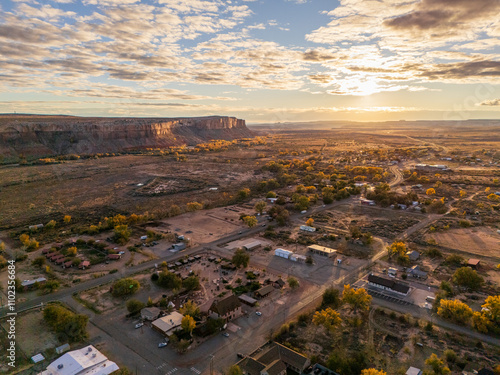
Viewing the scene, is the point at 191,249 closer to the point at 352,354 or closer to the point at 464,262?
the point at 352,354

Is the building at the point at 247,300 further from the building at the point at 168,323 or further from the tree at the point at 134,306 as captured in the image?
the tree at the point at 134,306

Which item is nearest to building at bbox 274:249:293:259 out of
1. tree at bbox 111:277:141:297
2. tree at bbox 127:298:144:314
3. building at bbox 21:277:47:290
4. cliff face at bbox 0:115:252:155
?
tree at bbox 111:277:141:297

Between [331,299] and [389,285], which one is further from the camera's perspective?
[389,285]

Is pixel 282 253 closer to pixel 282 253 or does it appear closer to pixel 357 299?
pixel 282 253

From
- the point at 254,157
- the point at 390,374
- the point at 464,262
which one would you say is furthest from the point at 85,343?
the point at 254,157

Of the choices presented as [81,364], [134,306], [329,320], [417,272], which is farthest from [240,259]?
[417,272]

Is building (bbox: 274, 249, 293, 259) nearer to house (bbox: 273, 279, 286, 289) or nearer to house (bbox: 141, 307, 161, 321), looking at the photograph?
house (bbox: 273, 279, 286, 289)

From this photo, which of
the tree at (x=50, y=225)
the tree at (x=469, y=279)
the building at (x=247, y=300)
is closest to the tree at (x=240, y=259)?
A: the building at (x=247, y=300)
